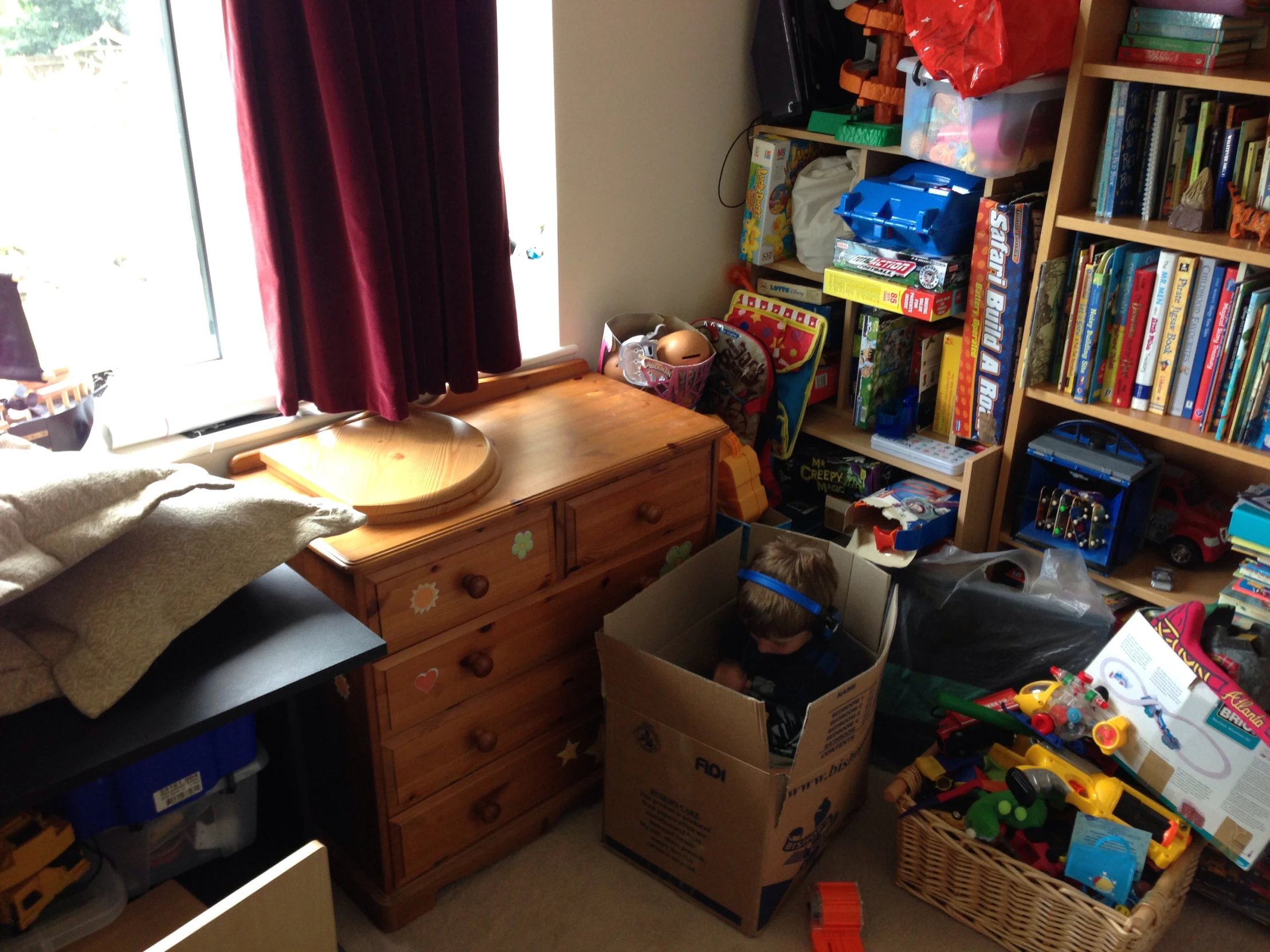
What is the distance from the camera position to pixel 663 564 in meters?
2.00

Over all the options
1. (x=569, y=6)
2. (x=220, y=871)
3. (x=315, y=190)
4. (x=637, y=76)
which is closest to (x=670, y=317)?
(x=637, y=76)

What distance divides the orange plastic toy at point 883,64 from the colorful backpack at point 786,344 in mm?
447

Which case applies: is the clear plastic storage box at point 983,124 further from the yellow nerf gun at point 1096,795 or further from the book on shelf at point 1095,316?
the yellow nerf gun at point 1096,795

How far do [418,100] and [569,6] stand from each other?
43 cm

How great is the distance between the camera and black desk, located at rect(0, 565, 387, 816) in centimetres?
100

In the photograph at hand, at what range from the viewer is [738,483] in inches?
85.0

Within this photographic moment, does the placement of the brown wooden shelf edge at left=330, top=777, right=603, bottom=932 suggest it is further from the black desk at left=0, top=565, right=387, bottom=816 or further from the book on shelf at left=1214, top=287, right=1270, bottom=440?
the book on shelf at left=1214, top=287, right=1270, bottom=440

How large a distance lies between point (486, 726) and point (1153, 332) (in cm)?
138

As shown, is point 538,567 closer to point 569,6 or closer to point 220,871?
point 220,871

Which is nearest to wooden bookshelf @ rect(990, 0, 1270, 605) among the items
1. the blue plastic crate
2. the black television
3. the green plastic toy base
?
the green plastic toy base

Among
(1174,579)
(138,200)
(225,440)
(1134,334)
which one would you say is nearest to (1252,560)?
(1174,579)

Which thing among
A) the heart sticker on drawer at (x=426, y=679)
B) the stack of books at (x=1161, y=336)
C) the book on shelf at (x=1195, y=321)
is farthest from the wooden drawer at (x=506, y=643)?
the book on shelf at (x=1195, y=321)

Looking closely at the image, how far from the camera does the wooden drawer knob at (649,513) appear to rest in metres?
1.89

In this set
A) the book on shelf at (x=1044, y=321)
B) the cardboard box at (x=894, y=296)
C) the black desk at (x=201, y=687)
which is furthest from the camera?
the cardboard box at (x=894, y=296)
